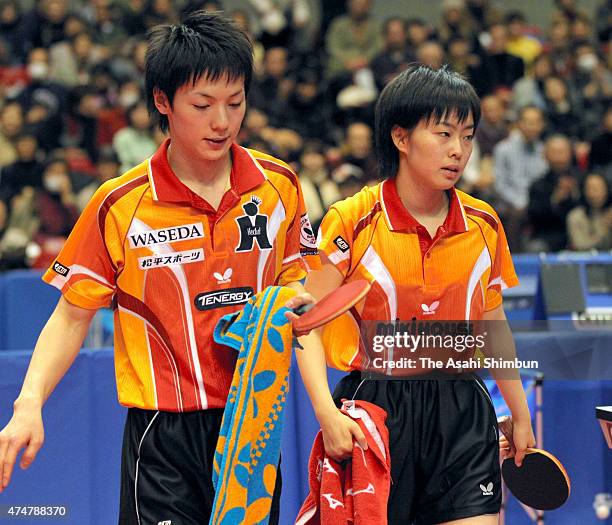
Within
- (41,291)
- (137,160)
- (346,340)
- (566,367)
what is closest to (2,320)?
(41,291)

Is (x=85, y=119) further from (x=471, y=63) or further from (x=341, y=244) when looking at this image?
(x=341, y=244)

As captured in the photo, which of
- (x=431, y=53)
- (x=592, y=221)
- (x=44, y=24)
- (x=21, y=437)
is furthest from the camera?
(x=44, y=24)

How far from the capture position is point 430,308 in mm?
3557

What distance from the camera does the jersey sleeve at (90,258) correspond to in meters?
3.30

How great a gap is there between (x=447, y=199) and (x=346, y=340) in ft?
1.76

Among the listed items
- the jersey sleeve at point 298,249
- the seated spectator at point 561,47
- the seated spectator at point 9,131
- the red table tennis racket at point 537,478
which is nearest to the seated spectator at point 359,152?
the seated spectator at point 9,131

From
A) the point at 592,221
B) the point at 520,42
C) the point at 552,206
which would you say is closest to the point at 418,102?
the point at 592,221

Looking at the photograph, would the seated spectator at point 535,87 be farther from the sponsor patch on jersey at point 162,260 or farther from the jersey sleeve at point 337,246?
the sponsor patch on jersey at point 162,260

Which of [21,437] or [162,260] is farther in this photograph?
[162,260]

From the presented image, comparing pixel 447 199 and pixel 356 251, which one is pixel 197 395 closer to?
pixel 356 251

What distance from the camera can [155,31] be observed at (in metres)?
3.38

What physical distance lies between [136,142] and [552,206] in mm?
4060

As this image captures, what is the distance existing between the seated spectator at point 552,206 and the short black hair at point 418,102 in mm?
7695

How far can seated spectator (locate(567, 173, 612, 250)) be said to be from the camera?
11102 mm
